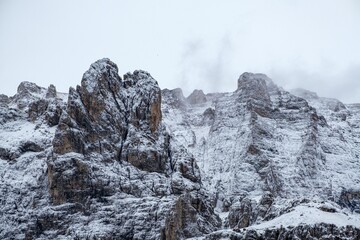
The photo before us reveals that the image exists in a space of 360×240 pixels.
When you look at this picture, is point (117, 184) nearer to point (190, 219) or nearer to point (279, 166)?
point (190, 219)

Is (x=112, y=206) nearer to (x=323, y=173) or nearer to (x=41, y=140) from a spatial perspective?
(x=41, y=140)

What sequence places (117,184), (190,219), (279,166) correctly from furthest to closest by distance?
1. (279,166)
2. (117,184)
3. (190,219)

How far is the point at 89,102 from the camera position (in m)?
132

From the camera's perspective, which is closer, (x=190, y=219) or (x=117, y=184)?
(x=190, y=219)

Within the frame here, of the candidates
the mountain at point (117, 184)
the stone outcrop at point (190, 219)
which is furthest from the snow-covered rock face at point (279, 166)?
the stone outcrop at point (190, 219)

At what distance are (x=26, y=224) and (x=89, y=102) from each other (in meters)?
29.2

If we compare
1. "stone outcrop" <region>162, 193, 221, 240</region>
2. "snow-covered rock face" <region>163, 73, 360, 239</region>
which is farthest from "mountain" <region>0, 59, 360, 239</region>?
"snow-covered rock face" <region>163, 73, 360, 239</region>

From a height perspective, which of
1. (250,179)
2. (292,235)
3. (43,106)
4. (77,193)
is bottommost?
(292,235)

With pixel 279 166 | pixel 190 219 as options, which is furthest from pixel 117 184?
pixel 279 166

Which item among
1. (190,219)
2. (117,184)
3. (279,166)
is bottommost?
(190,219)

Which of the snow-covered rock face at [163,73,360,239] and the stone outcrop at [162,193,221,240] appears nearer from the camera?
the stone outcrop at [162,193,221,240]

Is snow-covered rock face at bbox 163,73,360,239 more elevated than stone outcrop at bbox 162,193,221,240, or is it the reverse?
snow-covered rock face at bbox 163,73,360,239

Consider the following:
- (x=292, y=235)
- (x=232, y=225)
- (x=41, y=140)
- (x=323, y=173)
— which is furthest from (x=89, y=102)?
(x=323, y=173)

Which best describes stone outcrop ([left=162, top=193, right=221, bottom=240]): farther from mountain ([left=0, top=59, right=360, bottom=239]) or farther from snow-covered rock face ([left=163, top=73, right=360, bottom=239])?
snow-covered rock face ([left=163, top=73, right=360, bottom=239])
